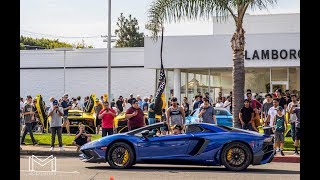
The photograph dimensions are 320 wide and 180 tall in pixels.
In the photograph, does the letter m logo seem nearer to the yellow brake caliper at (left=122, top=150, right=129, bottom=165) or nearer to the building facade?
the yellow brake caliper at (left=122, top=150, right=129, bottom=165)

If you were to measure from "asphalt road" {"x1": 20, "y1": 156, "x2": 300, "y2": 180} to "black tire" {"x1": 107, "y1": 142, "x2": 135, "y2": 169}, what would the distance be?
0.56 ft

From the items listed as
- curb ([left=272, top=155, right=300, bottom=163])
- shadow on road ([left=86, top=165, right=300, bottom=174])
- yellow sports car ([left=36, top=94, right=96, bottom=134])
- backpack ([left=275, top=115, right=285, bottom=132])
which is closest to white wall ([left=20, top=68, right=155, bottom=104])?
Answer: yellow sports car ([left=36, top=94, right=96, bottom=134])

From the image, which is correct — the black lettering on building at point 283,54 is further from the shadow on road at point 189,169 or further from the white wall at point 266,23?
the shadow on road at point 189,169

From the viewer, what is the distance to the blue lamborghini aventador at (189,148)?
Result: 1334 cm

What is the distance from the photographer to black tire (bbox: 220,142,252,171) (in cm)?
1330

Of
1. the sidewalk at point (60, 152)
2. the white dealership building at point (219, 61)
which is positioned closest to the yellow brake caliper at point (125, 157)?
the sidewalk at point (60, 152)

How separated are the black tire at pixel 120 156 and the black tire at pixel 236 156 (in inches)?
84.7

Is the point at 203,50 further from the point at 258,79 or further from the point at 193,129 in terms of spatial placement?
the point at 193,129

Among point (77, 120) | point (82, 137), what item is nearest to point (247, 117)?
point (82, 137)

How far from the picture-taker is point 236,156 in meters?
13.4

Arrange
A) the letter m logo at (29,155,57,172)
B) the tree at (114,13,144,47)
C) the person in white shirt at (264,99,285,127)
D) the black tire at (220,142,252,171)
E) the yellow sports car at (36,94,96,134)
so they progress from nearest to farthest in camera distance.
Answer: the black tire at (220,142,252,171)
the letter m logo at (29,155,57,172)
the person in white shirt at (264,99,285,127)
the yellow sports car at (36,94,96,134)
the tree at (114,13,144,47)

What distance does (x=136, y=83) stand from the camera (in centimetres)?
4375
